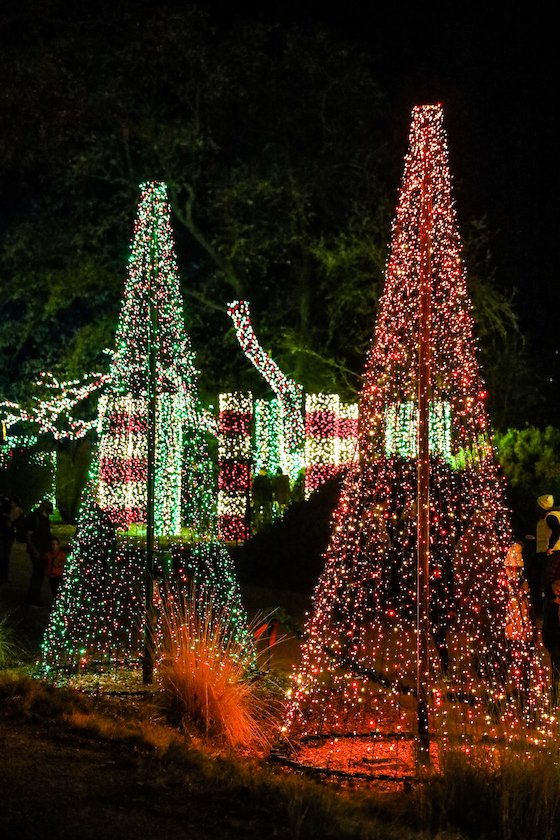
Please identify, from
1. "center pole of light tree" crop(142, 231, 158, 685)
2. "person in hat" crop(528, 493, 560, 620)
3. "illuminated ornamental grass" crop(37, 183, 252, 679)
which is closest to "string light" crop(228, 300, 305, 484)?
"illuminated ornamental grass" crop(37, 183, 252, 679)

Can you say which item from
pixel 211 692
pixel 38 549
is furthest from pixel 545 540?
pixel 38 549

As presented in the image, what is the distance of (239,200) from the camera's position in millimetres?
26047

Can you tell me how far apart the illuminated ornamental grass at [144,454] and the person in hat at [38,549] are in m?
1.07

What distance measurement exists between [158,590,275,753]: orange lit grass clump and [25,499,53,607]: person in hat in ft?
17.8

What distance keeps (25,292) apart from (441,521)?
18.9m

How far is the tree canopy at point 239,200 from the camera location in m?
25.2

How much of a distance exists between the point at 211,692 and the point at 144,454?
5.56 metres

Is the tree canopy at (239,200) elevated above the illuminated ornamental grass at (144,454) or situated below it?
above

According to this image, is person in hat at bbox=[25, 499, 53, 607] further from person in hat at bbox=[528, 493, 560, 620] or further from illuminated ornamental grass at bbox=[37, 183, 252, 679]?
person in hat at bbox=[528, 493, 560, 620]

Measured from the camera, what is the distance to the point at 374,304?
25.8m

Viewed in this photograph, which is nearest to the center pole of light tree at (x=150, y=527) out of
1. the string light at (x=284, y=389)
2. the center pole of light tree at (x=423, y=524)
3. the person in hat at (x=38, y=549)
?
the center pole of light tree at (x=423, y=524)

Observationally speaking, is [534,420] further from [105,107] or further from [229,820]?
[229,820]

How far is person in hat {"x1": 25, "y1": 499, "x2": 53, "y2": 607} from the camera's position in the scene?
14.1 m

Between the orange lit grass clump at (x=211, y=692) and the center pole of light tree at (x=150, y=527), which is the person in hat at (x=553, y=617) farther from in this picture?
the center pole of light tree at (x=150, y=527)
